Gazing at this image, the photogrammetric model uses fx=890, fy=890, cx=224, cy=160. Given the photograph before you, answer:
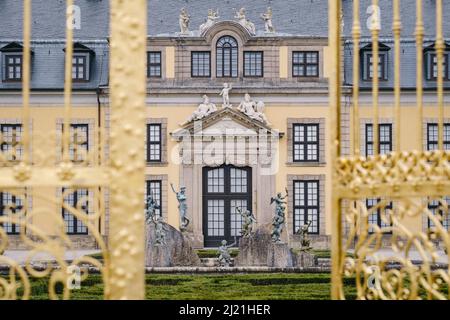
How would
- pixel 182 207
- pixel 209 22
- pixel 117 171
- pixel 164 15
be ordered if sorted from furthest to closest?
1. pixel 164 15
2. pixel 209 22
3. pixel 182 207
4. pixel 117 171

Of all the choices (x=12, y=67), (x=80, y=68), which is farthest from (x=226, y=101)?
(x=12, y=67)

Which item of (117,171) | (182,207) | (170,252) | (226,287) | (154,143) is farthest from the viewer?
(154,143)

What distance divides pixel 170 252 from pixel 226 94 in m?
8.18

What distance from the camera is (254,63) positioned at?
26750 millimetres

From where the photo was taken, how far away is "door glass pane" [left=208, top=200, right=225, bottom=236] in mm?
26328

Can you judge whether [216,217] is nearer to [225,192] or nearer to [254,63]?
[225,192]

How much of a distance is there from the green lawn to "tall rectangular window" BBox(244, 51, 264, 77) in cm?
1060

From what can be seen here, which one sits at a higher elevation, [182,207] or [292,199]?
[292,199]

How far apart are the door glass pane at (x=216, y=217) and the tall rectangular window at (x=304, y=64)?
14.7ft

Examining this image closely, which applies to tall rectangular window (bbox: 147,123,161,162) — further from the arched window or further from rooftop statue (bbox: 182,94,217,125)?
the arched window

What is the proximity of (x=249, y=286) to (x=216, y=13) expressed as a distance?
43.5 ft

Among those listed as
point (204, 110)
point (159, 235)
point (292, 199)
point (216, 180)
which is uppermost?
point (204, 110)

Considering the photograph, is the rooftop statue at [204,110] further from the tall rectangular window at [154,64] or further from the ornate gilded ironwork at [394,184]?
the ornate gilded ironwork at [394,184]

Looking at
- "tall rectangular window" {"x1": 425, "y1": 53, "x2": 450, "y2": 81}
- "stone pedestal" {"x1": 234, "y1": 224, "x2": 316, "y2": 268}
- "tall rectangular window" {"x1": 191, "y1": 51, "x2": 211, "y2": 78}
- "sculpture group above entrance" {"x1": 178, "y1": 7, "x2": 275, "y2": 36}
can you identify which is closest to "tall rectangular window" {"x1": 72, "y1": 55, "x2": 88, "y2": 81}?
"sculpture group above entrance" {"x1": 178, "y1": 7, "x2": 275, "y2": 36}
